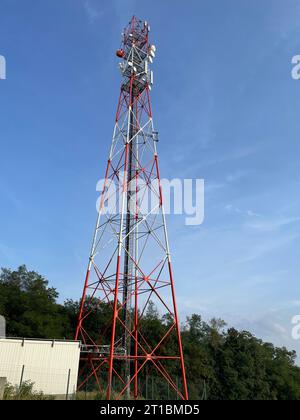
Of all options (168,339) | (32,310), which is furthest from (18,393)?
(168,339)

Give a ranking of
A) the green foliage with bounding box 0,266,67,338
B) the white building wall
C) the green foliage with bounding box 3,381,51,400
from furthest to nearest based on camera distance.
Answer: the green foliage with bounding box 0,266,67,338 < the white building wall < the green foliage with bounding box 3,381,51,400

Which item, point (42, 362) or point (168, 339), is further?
point (168, 339)

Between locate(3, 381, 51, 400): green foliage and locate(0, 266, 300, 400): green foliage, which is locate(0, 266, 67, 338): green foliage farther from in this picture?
locate(3, 381, 51, 400): green foliage

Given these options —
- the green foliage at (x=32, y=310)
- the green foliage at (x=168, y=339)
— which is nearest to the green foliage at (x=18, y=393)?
the green foliage at (x=168, y=339)

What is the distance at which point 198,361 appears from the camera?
49406 millimetres

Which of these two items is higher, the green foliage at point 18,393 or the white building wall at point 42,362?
the white building wall at point 42,362

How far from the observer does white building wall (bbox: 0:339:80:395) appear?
20406 millimetres

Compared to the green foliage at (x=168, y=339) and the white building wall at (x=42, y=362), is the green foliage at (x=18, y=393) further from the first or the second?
the green foliage at (x=168, y=339)

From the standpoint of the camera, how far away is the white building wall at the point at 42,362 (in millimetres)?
20406

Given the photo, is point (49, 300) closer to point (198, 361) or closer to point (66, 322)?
point (66, 322)

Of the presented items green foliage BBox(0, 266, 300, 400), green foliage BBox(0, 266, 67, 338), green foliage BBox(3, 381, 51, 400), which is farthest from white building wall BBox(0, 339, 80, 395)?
green foliage BBox(0, 266, 67, 338)

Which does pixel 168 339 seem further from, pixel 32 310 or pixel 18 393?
pixel 18 393

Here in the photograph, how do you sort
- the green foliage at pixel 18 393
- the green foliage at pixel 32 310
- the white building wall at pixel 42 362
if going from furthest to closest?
1. the green foliage at pixel 32 310
2. the white building wall at pixel 42 362
3. the green foliage at pixel 18 393

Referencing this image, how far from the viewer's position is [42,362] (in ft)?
70.7
